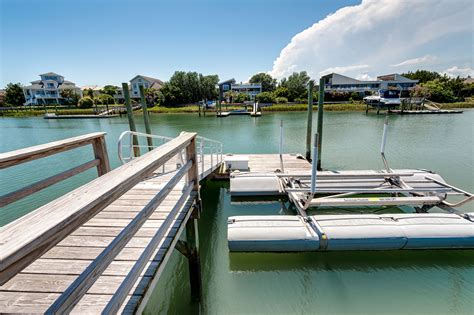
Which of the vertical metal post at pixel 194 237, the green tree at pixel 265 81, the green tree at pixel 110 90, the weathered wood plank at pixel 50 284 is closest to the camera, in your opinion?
the weathered wood plank at pixel 50 284

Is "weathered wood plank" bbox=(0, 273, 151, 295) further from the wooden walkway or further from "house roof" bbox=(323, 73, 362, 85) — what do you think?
"house roof" bbox=(323, 73, 362, 85)

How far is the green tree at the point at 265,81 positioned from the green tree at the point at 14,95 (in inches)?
2407

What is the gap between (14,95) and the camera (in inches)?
2101

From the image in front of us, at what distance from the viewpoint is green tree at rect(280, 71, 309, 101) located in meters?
49.7

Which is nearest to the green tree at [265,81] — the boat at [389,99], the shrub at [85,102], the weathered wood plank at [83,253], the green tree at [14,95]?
the boat at [389,99]

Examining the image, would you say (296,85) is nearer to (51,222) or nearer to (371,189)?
(371,189)

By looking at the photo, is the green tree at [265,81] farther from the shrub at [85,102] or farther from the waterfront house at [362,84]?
the shrub at [85,102]

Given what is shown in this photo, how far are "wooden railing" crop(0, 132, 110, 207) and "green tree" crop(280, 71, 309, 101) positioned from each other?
4984cm

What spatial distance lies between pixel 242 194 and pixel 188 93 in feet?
149

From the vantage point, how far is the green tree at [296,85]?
4969 centimetres

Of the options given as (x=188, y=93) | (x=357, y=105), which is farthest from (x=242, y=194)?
(x=188, y=93)

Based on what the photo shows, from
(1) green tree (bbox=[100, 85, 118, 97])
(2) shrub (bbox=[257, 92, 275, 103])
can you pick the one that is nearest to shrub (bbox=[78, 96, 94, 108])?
(1) green tree (bbox=[100, 85, 118, 97])

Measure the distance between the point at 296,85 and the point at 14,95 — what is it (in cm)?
7059

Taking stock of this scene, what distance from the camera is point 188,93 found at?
48.0 metres
